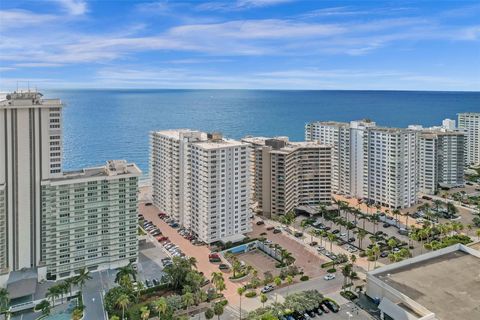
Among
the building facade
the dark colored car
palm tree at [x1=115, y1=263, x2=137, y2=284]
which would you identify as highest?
the building facade

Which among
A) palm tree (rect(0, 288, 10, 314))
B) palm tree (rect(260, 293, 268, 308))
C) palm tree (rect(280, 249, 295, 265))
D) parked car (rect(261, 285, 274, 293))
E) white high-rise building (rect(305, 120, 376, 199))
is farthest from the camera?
white high-rise building (rect(305, 120, 376, 199))

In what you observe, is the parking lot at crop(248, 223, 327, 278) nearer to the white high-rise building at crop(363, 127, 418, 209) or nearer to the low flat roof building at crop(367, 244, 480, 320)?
the low flat roof building at crop(367, 244, 480, 320)

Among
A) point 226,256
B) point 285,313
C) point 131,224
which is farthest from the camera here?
point 226,256

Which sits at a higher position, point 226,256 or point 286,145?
point 286,145

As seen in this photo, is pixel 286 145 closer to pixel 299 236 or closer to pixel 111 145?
pixel 299 236

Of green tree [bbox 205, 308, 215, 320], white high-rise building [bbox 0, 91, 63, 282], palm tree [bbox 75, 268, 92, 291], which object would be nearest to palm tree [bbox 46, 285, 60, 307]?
palm tree [bbox 75, 268, 92, 291]

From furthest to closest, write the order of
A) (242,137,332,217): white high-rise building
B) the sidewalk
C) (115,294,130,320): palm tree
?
(242,137,332,217): white high-rise building
the sidewalk
(115,294,130,320): palm tree

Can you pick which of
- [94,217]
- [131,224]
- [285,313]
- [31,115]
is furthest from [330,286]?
[31,115]

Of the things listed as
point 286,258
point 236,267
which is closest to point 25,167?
point 236,267
